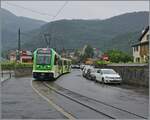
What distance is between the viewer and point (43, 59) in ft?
141

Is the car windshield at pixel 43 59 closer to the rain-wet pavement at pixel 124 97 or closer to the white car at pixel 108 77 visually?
the white car at pixel 108 77

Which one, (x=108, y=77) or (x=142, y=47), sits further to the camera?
(x=142, y=47)

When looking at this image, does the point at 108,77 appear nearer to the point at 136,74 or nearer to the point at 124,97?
the point at 136,74

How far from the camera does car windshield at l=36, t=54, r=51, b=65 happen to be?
141ft

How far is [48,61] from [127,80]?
27.6 feet

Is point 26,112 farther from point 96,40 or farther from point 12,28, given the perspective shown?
point 96,40

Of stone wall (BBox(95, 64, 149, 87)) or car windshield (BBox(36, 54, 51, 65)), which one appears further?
car windshield (BBox(36, 54, 51, 65))

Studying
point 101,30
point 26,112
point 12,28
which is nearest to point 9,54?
point 12,28

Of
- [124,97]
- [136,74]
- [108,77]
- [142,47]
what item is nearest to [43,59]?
[108,77]

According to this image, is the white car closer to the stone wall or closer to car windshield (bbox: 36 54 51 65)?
the stone wall

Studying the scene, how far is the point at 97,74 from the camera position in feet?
136

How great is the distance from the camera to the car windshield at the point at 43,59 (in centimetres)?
4294

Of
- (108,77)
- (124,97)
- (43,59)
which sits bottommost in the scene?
(124,97)

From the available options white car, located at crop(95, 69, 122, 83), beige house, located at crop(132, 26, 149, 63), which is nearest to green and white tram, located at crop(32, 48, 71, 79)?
white car, located at crop(95, 69, 122, 83)
